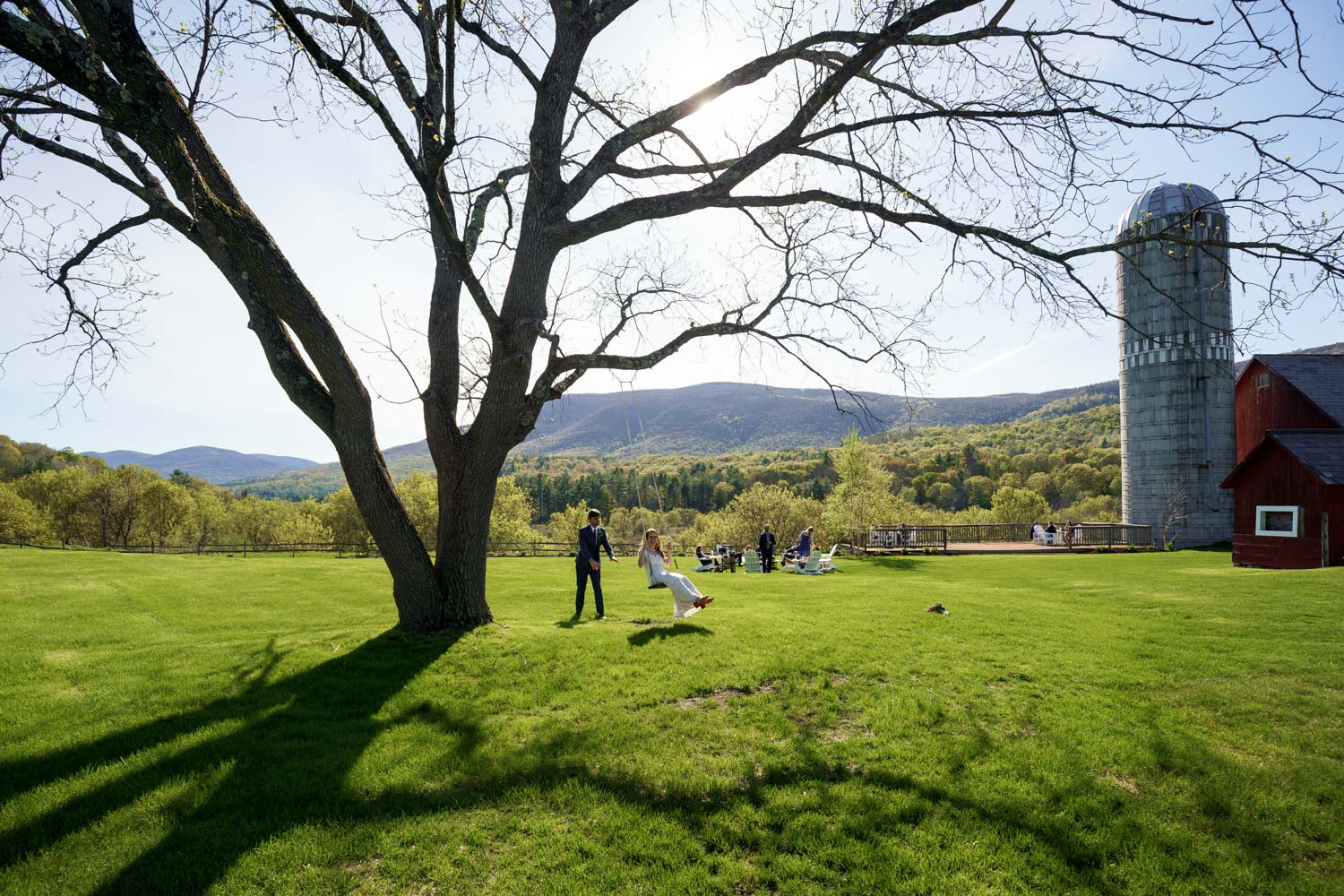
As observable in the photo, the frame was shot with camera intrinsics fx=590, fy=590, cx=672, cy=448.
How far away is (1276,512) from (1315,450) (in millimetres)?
2394

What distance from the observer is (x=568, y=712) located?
19.8ft

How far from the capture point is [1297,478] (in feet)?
66.2

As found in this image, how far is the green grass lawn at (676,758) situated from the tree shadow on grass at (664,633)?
0.08 m

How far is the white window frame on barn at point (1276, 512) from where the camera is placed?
2006 centimetres

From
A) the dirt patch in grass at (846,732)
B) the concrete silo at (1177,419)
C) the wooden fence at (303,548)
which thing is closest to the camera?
the dirt patch in grass at (846,732)

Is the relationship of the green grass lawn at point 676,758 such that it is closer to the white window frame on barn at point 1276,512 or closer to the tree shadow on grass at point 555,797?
the tree shadow on grass at point 555,797

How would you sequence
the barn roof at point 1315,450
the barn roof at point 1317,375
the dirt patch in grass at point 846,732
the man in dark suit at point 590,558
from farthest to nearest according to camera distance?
the barn roof at point 1317,375 → the barn roof at point 1315,450 → the man in dark suit at point 590,558 → the dirt patch in grass at point 846,732

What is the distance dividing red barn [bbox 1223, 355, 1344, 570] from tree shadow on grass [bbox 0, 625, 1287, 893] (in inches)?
862

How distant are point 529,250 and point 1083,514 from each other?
80.2 meters

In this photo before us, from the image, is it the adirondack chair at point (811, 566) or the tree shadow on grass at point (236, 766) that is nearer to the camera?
the tree shadow on grass at point (236, 766)

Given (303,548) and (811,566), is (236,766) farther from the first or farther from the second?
(303,548)

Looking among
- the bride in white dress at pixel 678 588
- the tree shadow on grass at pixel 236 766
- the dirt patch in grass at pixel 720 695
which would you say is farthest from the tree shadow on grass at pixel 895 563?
the tree shadow on grass at pixel 236 766

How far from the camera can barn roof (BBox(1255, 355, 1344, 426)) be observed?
23172mm

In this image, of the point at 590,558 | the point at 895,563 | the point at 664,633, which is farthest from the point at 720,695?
the point at 895,563
